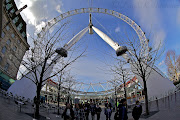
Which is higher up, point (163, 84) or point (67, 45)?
point (67, 45)

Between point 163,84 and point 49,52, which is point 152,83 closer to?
point 163,84

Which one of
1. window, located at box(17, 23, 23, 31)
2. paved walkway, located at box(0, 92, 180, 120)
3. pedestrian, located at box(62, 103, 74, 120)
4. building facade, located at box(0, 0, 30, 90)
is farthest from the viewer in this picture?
window, located at box(17, 23, 23, 31)

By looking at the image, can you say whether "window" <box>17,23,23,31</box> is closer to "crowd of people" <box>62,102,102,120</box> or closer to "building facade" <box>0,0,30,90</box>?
"building facade" <box>0,0,30,90</box>

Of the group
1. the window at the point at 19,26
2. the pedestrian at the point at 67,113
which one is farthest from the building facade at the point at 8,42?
the pedestrian at the point at 67,113

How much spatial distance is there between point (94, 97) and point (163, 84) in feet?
173

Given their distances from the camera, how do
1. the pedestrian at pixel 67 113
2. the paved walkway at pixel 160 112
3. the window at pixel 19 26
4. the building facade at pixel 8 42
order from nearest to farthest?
the pedestrian at pixel 67 113, the paved walkway at pixel 160 112, the building facade at pixel 8 42, the window at pixel 19 26

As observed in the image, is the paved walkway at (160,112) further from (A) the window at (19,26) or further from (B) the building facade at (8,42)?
(A) the window at (19,26)

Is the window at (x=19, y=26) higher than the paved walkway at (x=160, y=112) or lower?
higher

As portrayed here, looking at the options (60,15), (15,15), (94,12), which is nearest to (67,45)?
(60,15)

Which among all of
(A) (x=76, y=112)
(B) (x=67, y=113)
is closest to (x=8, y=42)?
(A) (x=76, y=112)

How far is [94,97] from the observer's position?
64562 mm

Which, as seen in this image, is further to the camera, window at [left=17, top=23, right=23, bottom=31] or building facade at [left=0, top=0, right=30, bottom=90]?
window at [left=17, top=23, right=23, bottom=31]

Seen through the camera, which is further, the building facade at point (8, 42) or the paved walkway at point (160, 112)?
the building facade at point (8, 42)

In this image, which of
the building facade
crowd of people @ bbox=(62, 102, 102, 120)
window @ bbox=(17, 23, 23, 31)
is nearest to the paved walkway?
crowd of people @ bbox=(62, 102, 102, 120)
